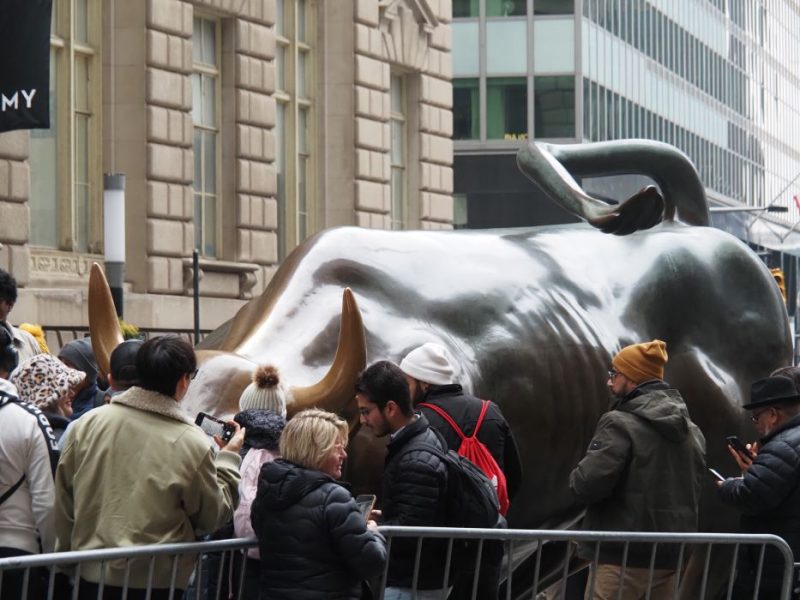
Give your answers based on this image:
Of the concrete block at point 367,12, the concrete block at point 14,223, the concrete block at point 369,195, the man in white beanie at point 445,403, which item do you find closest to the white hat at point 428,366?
the man in white beanie at point 445,403

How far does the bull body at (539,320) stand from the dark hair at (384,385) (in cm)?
88

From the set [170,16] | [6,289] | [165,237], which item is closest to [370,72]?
[170,16]

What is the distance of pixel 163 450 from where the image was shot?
19.9 ft

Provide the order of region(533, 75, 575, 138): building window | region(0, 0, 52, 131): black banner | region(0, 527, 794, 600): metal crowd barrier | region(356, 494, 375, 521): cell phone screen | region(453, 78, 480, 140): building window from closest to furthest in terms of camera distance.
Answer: region(0, 527, 794, 600): metal crowd barrier → region(356, 494, 375, 521): cell phone screen → region(0, 0, 52, 131): black banner → region(533, 75, 575, 138): building window → region(453, 78, 480, 140): building window

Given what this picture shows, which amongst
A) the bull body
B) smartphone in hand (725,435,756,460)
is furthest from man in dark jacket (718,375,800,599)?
the bull body

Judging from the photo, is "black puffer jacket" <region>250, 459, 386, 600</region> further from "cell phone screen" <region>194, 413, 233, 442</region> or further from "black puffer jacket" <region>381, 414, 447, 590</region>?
"cell phone screen" <region>194, 413, 233, 442</region>

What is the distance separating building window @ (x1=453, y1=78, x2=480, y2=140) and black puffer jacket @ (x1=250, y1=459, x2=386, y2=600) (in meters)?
43.7

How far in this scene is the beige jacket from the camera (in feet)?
19.7

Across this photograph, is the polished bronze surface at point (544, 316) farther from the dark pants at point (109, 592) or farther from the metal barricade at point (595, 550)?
the dark pants at point (109, 592)

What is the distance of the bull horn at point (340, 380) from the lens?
7281 millimetres

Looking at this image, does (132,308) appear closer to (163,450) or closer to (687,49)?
(163,450)

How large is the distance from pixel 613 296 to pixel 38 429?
172 inches

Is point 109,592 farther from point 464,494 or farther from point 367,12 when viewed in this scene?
point 367,12

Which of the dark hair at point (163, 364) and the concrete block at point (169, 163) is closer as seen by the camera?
the dark hair at point (163, 364)
